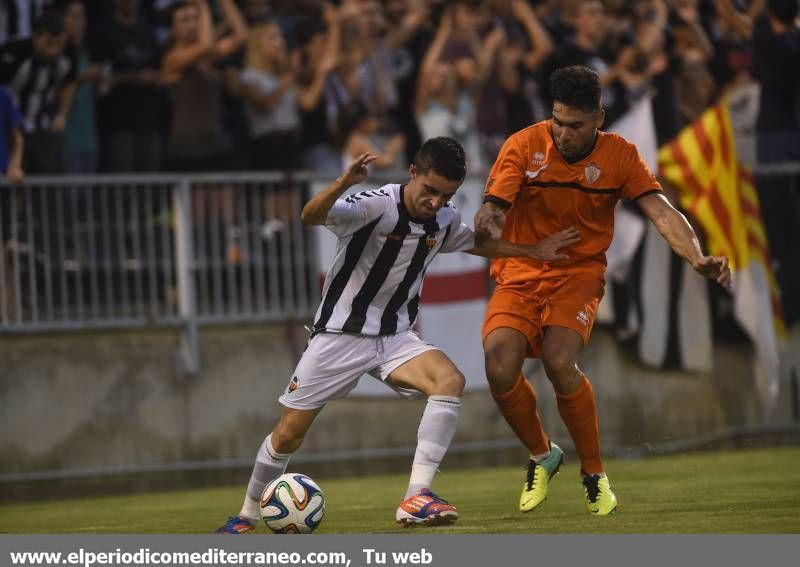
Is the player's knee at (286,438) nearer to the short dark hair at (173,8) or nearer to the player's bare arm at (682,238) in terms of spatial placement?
the player's bare arm at (682,238)

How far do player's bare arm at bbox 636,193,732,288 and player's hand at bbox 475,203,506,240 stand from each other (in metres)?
0.92

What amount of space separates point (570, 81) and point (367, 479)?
6.09 metres

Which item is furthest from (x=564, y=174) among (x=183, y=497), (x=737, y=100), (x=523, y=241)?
(x=737, y=100)

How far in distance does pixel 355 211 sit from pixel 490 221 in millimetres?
859

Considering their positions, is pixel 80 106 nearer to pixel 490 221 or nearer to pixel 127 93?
pixel 127 93

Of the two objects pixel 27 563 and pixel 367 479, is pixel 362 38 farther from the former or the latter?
pixel 27 563

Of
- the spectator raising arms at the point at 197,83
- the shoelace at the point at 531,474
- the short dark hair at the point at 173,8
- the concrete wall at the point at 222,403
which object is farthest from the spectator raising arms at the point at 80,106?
the shoelace at the point at 531,474

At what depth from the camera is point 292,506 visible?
8.62 m

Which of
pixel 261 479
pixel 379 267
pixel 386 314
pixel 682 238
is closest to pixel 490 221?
pixel 379 267

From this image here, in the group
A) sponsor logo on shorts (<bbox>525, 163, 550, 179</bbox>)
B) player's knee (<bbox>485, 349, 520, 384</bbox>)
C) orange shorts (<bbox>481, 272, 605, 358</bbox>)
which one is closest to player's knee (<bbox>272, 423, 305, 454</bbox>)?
player's knee (<bbox>485, 349, 520, 384</bbox>)

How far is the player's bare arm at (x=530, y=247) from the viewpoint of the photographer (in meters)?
9.39

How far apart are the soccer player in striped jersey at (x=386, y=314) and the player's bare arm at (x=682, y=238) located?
58cm

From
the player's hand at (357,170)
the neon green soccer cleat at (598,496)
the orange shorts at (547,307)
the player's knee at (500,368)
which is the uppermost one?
the player's hand at (357,170)

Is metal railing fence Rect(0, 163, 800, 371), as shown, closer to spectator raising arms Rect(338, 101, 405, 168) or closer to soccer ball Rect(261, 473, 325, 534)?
spectator raising arms Rect(338, 101, 405, 168)
